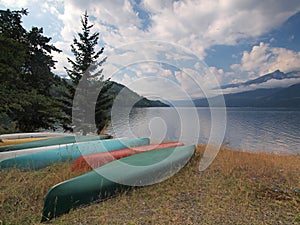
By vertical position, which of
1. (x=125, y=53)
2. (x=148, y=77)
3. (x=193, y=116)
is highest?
(x=125, y=53)

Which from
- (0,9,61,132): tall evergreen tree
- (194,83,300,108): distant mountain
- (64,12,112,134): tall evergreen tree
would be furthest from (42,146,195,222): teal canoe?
(194,83,300,108): distant mountain

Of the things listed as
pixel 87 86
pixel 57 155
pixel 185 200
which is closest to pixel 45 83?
pixel 87 86

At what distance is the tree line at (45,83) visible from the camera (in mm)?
7977

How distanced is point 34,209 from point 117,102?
18.0 feet

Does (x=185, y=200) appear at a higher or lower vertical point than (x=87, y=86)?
lower

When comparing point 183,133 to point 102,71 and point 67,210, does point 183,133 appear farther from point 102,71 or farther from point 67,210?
point 102,71

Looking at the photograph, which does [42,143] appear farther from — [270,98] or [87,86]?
[270,98]

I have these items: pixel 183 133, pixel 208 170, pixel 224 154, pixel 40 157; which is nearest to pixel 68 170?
pixel 40 157

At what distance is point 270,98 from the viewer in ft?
352

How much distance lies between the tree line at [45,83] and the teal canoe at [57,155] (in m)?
3.03

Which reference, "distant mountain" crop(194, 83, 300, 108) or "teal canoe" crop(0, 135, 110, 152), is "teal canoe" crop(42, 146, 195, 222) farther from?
"distant mountain" crop(194, 83, 300, 108)

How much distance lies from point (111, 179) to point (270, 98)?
12204cm

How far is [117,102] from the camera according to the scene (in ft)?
26.1

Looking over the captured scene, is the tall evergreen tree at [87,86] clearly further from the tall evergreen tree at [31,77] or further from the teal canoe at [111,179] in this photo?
the teal canoe at [111,179]
